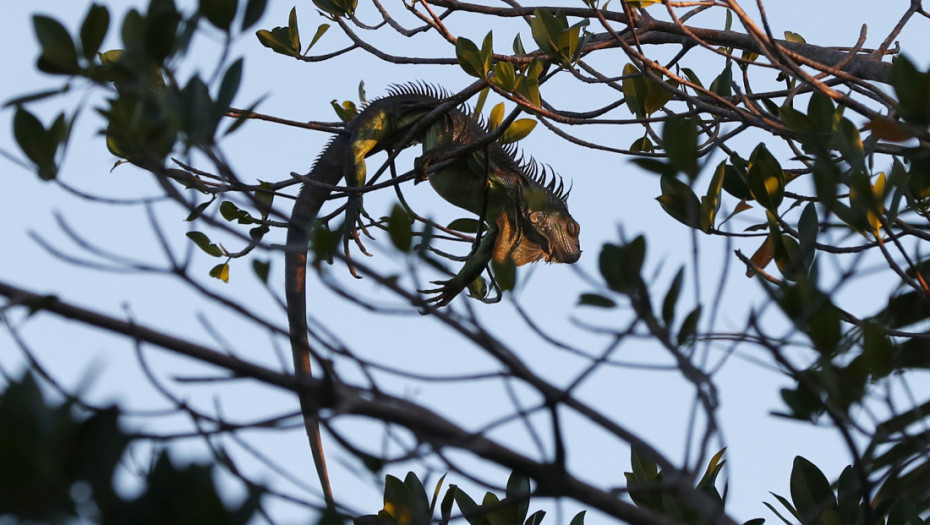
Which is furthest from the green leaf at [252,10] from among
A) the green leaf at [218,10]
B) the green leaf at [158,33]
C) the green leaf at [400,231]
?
the green leaf at [400,231]

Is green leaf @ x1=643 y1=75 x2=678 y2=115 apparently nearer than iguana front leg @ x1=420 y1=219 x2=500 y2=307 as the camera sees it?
Yes

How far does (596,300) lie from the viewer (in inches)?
84.7

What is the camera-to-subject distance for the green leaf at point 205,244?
16.7ft

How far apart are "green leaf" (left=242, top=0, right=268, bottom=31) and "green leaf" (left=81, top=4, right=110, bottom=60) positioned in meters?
0.27

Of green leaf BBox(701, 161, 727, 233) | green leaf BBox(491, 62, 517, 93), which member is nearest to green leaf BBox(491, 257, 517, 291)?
green leaf BBox(701, 161, 727, 233)

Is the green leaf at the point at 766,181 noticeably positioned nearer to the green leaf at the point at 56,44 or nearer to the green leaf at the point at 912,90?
the green leaf at the point at 912,90

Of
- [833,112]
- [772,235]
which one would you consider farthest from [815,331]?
[772,235]

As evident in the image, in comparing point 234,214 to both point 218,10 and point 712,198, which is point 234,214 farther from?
point 218,10

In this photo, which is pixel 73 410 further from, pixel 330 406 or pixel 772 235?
pixel 772 235

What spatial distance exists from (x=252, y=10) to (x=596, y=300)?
2.91 ft

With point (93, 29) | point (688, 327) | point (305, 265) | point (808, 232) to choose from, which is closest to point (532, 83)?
point (808, 232)

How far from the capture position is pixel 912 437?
88.0 inches

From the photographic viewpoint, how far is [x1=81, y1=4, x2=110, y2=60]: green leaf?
6.89 feet

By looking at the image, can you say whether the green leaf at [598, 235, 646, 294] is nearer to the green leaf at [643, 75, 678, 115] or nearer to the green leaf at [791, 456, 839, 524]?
the green leaf at [791, 456, 839, 524]
